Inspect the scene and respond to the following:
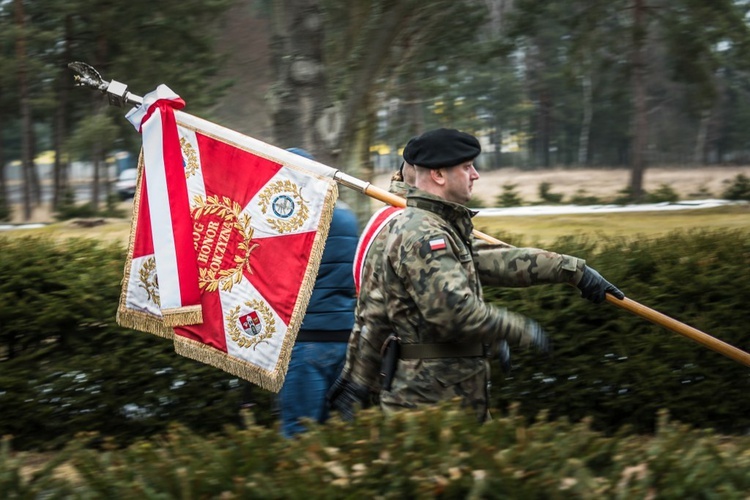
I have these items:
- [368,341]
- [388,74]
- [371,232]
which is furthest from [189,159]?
[388,74]

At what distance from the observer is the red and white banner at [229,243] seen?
4480 mm

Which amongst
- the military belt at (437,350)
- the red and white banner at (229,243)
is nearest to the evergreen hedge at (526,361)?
the red and white banner at (229,243)

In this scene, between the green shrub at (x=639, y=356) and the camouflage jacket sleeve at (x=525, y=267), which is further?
the green shrub at (x=639, y=356)

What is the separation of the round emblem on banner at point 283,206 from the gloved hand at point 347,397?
1087 millimetres

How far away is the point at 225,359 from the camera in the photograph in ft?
15.3

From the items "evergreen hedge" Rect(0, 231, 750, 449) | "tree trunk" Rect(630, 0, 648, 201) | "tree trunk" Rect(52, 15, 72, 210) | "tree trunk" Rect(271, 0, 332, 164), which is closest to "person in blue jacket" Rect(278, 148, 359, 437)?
"evergreen hedge" Rect(0, 231, 750, 449)

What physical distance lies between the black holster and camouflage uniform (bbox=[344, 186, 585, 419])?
0.02 m

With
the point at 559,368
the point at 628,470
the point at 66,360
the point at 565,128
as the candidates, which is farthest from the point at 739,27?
the point at 565,128

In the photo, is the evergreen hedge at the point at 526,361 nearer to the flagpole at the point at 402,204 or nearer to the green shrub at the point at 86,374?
the green shrub at the point at 86,374

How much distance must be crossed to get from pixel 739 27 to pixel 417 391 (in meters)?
19.0

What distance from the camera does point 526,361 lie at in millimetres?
5535

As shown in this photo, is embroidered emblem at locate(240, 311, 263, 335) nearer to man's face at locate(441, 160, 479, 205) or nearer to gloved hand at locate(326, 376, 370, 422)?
gloved hand at locate(326, 376, 370, 422)

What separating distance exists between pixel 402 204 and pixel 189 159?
1313mm

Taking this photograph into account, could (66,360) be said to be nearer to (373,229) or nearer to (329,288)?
(329,288)
